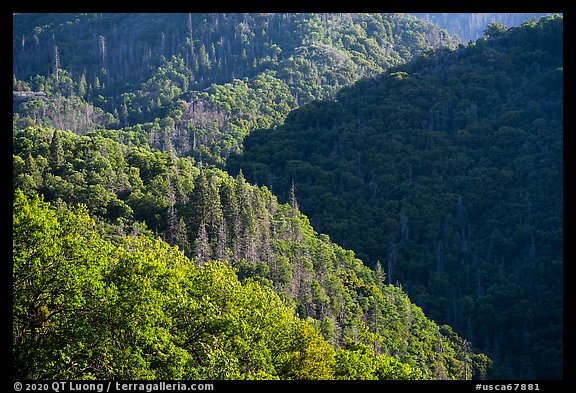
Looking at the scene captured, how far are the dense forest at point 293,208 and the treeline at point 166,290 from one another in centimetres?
9

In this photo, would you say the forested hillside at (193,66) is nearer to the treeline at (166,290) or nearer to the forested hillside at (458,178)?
the forested hillside at (458,178)

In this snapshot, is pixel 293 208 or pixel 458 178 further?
pixel 458 178

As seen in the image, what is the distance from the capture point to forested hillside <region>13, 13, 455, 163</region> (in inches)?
4567

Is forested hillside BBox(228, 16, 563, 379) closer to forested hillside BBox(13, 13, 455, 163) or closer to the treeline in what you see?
the treeline

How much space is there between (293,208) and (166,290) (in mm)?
44891

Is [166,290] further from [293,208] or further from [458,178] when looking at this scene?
[458,178]

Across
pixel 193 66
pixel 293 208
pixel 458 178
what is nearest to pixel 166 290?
pixel 293 208

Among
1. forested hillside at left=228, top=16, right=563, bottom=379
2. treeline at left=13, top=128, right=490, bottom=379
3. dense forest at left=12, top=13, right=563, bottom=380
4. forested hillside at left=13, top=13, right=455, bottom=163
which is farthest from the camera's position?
forested hillside at left=13, top=13, right=455, bottom=163

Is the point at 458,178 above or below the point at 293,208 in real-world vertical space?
below

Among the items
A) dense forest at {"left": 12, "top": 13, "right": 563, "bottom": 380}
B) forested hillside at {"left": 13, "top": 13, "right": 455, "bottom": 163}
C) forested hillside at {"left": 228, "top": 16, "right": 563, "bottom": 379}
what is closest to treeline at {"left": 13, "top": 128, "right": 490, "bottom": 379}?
dense forest at {"left": 12, "top": 13, "right": 563, "bottom": 380}

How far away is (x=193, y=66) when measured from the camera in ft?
499

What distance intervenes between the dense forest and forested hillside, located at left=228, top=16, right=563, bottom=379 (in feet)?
0.93

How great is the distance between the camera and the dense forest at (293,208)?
20016 mm
